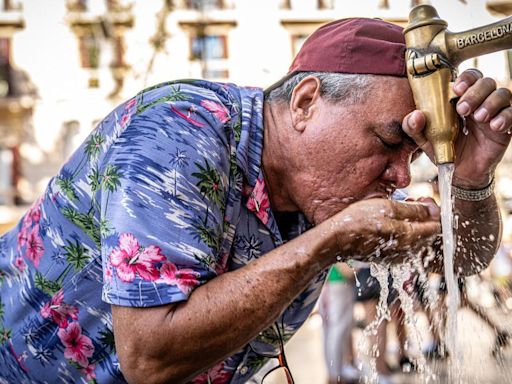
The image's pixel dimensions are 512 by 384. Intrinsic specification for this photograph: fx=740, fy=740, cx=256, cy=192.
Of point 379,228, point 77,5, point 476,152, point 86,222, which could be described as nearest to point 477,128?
point 476,152

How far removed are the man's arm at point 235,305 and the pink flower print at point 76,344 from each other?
27cm

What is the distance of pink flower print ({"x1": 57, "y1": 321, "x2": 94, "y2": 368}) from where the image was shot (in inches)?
69.7

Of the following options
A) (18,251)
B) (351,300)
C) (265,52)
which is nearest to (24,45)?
(265,52)

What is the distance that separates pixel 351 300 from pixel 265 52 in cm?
1423

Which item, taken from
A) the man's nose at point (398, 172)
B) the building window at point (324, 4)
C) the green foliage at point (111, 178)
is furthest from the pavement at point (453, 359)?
the building window at point (324, 4)

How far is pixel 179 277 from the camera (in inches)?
58.6

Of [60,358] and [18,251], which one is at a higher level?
[18,251]

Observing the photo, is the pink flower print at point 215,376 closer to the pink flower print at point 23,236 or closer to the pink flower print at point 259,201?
the pink flower print at point 259,201

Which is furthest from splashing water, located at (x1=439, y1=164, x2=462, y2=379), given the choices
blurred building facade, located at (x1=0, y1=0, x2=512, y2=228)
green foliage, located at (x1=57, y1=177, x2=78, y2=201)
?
blurred building facade, located at (x1=0, y1=0, x2=512, y2=228)

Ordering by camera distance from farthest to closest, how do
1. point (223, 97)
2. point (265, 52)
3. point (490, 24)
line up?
point (265, 52) → point (223, 97) → point (490, 24)

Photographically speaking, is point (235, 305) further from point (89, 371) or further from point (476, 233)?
point (476, 233)

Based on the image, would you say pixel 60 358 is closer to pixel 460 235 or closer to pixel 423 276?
pixel 423 276

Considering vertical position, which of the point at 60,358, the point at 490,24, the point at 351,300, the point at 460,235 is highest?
the point at 490,24

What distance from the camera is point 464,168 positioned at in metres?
2.12
